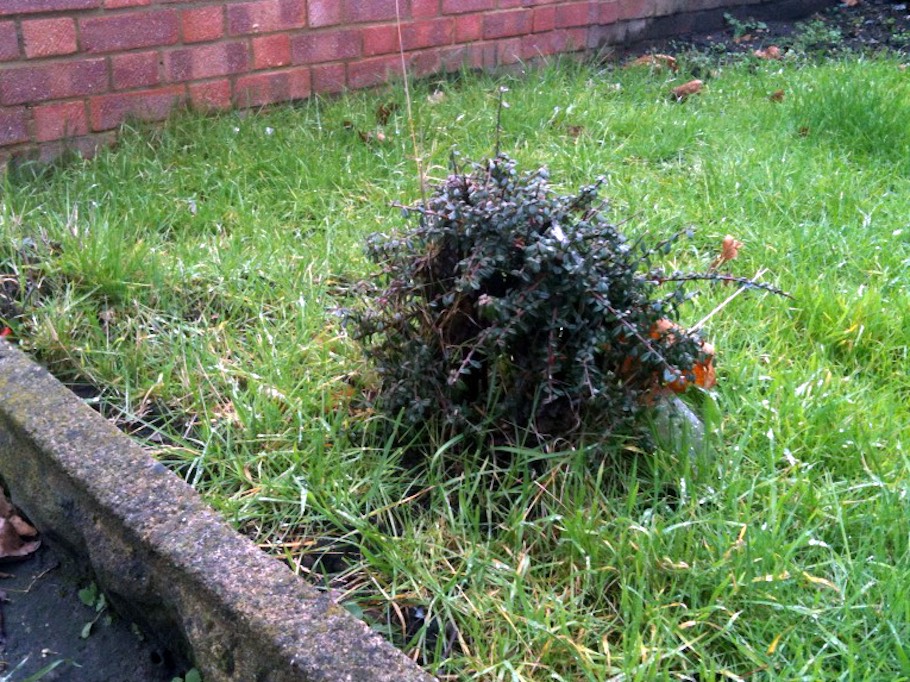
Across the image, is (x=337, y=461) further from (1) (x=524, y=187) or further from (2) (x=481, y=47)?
(2) (x=481, y=47)

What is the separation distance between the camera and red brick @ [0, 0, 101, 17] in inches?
125

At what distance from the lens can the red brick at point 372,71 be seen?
14.1ft

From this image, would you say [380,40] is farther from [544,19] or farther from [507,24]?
[544,19]

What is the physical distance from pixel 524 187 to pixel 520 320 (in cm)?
29

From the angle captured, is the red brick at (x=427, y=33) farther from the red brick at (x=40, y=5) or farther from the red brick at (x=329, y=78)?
the red brick at (x=40, y=5)

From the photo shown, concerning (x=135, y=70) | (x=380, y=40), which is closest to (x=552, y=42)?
(x=380, y=40)

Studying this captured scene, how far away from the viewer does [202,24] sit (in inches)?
147

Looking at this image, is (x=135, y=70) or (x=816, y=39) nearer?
(x=135, y=70)

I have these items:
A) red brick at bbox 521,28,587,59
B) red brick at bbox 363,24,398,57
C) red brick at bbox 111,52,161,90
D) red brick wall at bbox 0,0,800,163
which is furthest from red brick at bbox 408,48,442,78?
red brick at bbox 111,52,161,90

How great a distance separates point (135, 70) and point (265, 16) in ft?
2.13

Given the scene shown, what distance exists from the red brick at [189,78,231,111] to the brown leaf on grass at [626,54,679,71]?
2.39 metres

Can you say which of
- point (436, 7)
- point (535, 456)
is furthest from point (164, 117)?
point (535, 456)

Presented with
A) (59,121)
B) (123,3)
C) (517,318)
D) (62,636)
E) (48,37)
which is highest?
(123,3)

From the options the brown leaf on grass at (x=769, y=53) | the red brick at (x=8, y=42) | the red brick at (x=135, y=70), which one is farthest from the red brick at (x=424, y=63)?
the brown leaf on grass at (x=769, y=53)
